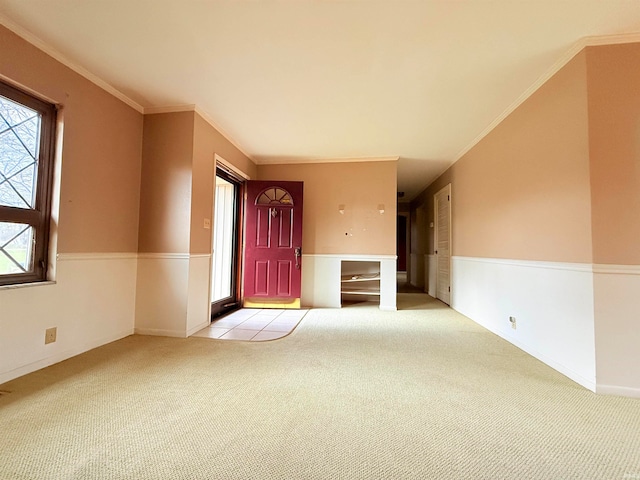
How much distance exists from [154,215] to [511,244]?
3740 mm

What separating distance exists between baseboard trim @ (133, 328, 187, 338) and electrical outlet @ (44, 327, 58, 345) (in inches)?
29.9

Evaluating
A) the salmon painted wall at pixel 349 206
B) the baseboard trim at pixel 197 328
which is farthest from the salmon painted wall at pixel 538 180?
the baseboard trim at pixel 197 328

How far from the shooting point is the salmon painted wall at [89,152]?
1.90 meters

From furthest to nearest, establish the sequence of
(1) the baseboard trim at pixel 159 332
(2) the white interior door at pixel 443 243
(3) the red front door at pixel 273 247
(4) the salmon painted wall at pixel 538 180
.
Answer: (2) the white interior door at pixel 443 243 < (3) the red front door at pixel 273 247 < (1) the baseboard trim at pixel 159 332 < (4) the salmon painted wall at pixel 538 180

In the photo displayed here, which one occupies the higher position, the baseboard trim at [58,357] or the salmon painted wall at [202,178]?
the salmon painted wall at [202,178]

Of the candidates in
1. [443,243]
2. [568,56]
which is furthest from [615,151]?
[443,243]

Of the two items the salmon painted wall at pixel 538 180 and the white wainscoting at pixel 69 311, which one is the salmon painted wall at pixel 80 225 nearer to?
the white wainscoting at pixel 69 311

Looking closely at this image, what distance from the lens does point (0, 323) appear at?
5.65 ft

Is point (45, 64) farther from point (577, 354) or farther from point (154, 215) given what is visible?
point (577, 354)

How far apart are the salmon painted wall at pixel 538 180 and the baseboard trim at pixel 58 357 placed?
398cm

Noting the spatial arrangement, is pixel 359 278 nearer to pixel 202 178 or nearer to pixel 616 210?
pixel 202 178

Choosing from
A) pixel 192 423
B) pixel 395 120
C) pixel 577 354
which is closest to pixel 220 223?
pixel 395 120

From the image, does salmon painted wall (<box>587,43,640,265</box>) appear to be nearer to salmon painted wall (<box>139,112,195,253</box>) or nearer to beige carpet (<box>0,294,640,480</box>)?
beige carpet (<box>0,294,640,480</box>)

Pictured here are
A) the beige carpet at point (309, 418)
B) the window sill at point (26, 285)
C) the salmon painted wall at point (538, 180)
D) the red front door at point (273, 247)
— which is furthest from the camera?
the red front door at point (273, 247)
